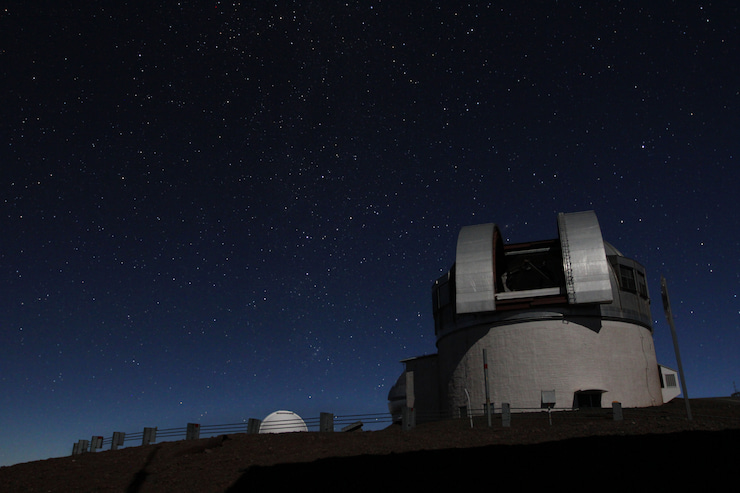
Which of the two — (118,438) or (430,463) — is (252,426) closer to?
(118,438)

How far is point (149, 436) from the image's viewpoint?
70.3 ft

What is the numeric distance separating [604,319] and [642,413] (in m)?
5.10

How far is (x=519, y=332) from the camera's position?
80.9 ft

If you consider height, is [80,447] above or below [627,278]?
below

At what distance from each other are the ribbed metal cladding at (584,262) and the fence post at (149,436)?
19.1 meters

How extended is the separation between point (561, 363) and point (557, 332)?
1.42m

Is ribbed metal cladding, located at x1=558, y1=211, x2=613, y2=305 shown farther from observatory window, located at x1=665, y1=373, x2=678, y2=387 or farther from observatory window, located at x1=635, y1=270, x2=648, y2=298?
observatory window, located at x1=665, y1=373, x2=678, y2=387

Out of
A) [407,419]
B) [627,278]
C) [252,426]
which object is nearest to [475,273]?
[627,278]

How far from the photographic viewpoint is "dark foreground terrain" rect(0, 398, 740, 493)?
382 inches

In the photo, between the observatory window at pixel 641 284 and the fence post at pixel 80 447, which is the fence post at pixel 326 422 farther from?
the observatory window at pixel 641 284

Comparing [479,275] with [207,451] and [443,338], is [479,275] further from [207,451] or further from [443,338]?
[207,451]

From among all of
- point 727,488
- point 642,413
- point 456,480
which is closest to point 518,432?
point 456,480

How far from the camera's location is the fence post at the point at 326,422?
746 inches

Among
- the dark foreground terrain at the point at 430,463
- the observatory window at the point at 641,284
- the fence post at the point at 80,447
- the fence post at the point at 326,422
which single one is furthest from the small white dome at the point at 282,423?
the observatory window at the point at 641,284
